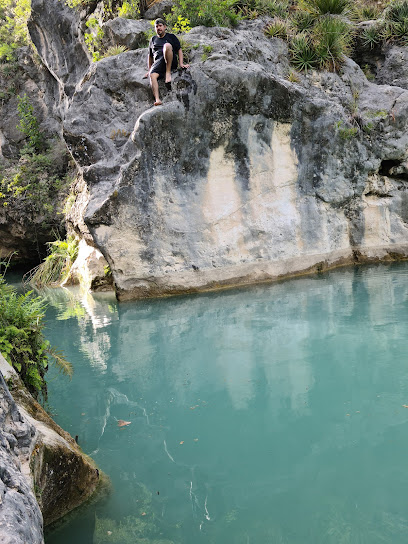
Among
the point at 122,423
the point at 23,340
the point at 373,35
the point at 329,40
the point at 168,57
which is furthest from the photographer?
the point at 373,35

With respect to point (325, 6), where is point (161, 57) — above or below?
below

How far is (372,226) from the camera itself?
11188 millimetres

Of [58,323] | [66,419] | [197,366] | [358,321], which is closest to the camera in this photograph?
[66,419]

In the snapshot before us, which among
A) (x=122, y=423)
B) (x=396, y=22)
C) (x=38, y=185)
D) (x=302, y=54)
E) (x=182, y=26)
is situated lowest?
(x=38, y=185)

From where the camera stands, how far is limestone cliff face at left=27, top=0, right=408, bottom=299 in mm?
9578

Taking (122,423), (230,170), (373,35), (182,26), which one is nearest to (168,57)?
(182,26)

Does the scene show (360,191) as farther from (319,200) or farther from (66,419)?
(66,419)

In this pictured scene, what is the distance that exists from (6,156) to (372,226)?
10983mm

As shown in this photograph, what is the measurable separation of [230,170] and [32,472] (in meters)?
8.07

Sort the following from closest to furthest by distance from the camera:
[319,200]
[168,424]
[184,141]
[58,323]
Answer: [168,424]
[58,323]
[184,141]
[319,200]

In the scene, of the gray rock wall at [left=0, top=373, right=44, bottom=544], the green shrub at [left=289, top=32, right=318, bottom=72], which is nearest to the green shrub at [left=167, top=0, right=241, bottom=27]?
the green shrub at [left=289, top=32, right=318, bottom=72]

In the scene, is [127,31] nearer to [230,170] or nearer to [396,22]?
[230,170]

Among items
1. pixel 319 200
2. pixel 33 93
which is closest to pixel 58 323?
pixel 319 200

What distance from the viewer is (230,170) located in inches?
396
